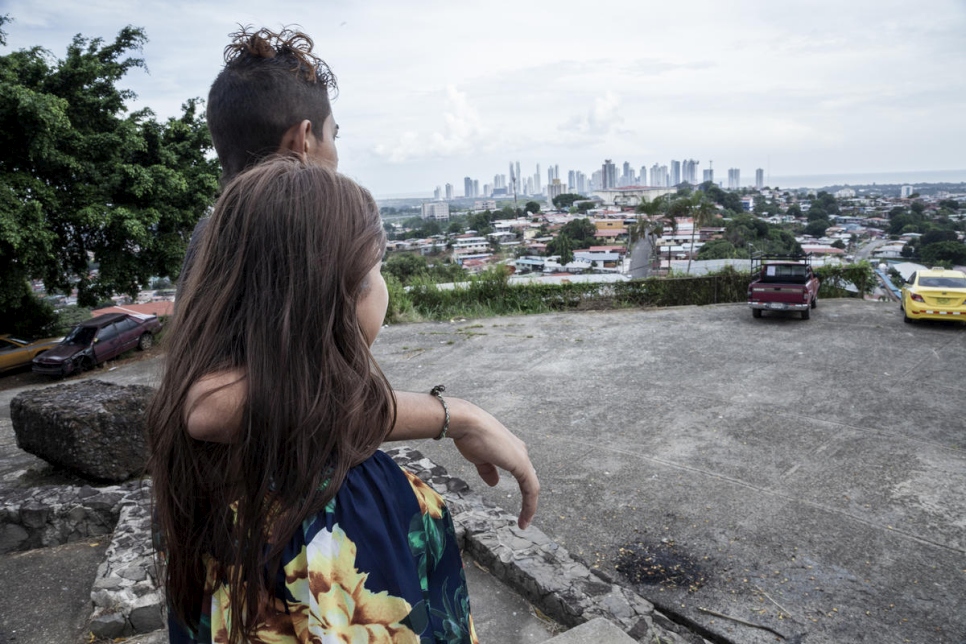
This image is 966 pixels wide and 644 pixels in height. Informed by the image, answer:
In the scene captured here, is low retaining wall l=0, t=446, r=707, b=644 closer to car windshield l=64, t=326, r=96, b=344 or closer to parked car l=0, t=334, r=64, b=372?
car windshield l=64, t=326, r=96, b=344

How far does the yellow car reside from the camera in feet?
31.3

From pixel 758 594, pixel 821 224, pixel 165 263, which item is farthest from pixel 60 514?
pixel 821 224

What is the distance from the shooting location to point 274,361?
0.96m

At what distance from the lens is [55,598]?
3.41m

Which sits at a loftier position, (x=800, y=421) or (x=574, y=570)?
(x=574, y=570)

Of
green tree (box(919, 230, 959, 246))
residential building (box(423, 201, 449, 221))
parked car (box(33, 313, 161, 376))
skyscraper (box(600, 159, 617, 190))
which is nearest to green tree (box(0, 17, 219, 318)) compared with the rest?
parked car (box(33, 313, 161, 376))

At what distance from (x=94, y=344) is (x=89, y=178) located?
111 inches

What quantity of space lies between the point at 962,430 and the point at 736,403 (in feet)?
6.35

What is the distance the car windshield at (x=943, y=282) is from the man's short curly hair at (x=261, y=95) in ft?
36.7

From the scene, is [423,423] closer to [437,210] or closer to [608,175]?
[437,210]

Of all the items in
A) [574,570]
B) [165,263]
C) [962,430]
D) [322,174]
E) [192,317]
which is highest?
[322,174]

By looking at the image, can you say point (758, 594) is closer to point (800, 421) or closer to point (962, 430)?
point (800, 421)

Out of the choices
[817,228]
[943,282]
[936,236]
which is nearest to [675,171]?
[817,228]

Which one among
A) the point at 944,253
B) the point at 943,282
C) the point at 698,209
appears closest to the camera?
the point at 943,282
